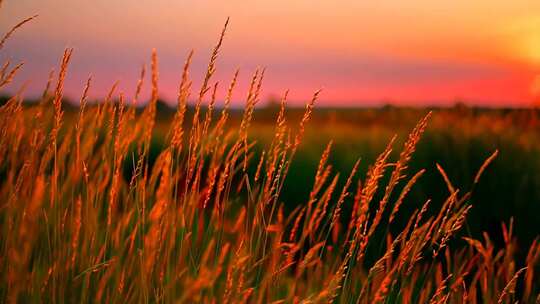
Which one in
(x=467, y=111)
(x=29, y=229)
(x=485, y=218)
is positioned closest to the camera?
(x=29, y=229)

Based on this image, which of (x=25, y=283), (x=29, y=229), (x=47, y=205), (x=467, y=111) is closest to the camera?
(x=29, y=229)

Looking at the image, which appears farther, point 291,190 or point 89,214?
point 291,190

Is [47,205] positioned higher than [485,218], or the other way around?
[47,205]

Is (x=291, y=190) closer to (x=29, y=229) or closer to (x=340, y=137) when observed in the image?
(x=340, y=137)

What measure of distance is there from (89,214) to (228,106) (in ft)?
2.41

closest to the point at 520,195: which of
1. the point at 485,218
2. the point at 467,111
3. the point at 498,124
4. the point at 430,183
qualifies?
the point at 485,218

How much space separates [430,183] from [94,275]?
146 inches

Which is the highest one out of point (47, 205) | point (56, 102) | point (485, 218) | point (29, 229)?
point (56, 102)

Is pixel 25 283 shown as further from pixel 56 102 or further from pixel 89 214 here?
pixel 56 102

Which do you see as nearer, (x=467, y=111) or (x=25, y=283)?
(x=25, y=283)

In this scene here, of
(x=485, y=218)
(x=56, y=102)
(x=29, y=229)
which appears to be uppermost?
(x=56, y=102)

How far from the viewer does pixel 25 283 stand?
1873mm

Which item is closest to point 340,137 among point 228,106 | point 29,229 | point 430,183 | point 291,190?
point 291,190

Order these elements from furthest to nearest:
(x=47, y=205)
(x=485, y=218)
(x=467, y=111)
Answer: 1. (x=467, y=111)
2. (x=485, y=218)
3. (x=47, y=205)
